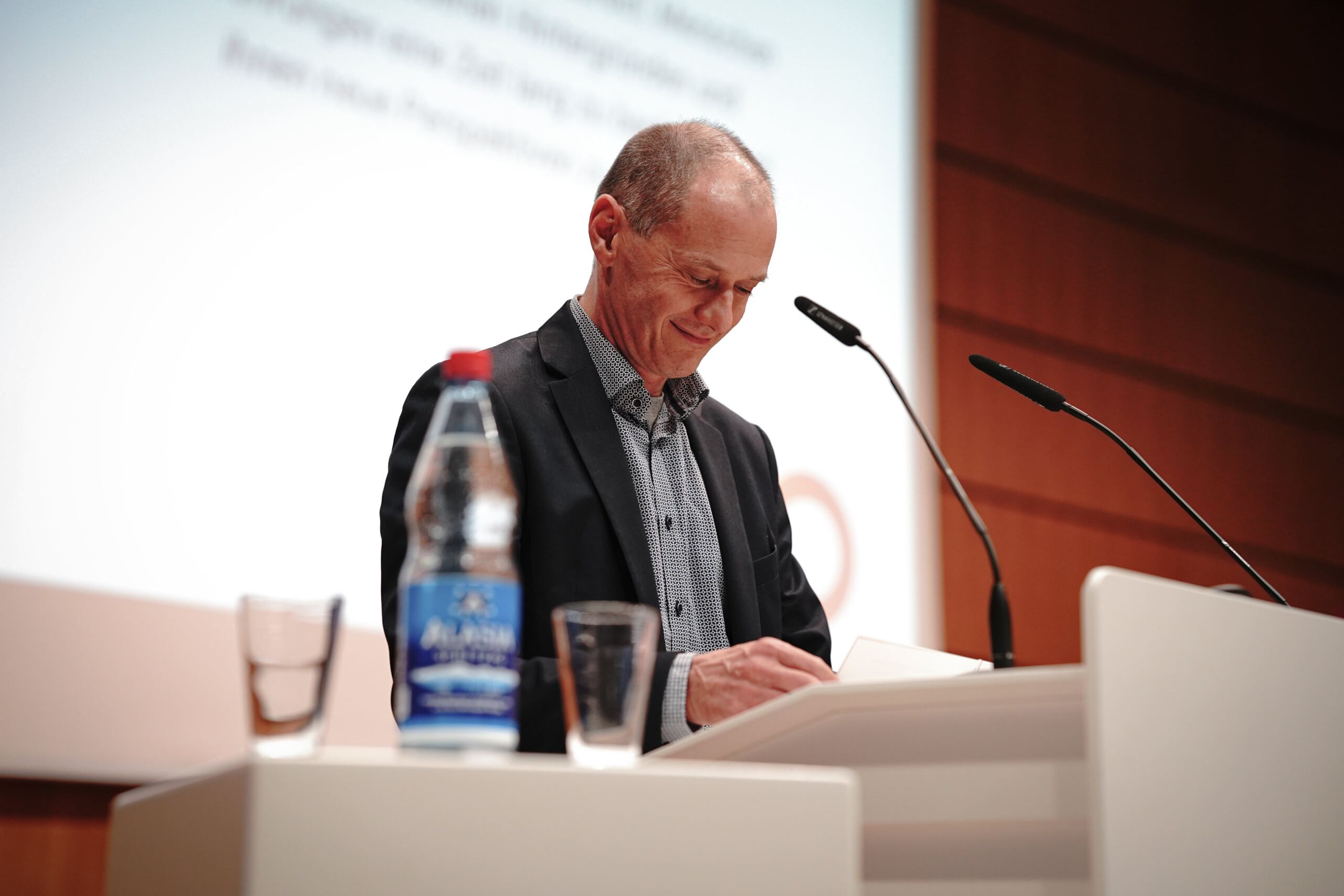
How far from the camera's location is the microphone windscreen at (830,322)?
72.9 inches

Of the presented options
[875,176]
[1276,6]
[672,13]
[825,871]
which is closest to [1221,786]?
[825,871]

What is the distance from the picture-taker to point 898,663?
1.61 meters

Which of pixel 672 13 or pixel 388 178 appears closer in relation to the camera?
pixel 388 178

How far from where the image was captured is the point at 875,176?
13.1 ft

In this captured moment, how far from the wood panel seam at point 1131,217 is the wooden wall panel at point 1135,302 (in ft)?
0.06

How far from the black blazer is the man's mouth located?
15 cm

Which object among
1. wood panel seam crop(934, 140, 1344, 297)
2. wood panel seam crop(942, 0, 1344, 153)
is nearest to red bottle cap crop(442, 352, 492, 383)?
wood panel seam crop(934, 140, 1344, 297)

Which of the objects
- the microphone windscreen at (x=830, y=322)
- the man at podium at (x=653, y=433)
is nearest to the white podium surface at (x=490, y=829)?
the man at podium at (x=653, y=433)

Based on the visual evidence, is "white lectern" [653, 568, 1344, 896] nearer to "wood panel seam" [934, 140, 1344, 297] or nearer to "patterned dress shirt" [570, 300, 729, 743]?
"patterned dress shirt" [570, 300, 729, 743]

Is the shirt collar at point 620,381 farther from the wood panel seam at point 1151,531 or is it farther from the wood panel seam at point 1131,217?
the wood panel seam at point 1131,217

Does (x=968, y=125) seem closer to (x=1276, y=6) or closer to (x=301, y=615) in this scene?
(x=1276, y=6)

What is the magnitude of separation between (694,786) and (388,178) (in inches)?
90.8

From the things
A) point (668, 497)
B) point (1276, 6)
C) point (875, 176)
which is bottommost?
point (668, 497)

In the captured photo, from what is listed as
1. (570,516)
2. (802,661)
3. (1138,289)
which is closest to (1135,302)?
(1138,289)
